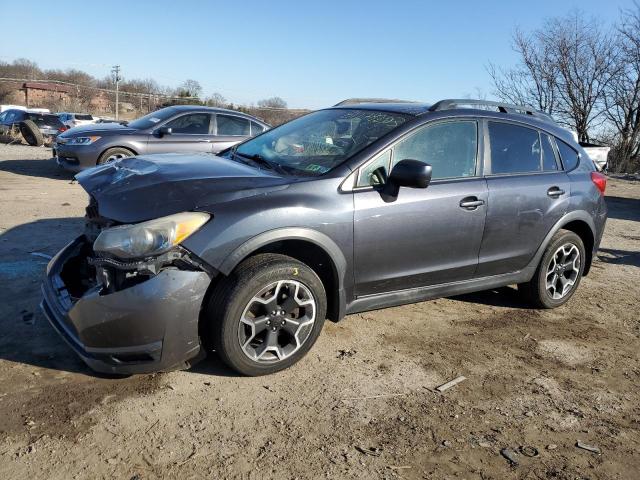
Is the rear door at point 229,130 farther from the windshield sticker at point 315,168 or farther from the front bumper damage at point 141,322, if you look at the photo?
the front bumper damage at point 141,322

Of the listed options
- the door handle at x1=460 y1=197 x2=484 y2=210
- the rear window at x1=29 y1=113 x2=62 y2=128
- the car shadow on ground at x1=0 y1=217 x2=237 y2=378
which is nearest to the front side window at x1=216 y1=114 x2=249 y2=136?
the car shadow on ground at x1=0 y1=217 x2=237 y2=378

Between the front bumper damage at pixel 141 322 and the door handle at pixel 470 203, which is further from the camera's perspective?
the door handle at pixel 470 203

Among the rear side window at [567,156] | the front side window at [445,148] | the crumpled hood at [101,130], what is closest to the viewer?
the front side window at [445,148]

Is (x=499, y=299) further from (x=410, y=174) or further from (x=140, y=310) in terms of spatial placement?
(x=140, y=310)

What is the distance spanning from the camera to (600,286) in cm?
584

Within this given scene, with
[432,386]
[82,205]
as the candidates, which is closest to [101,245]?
[432,386]

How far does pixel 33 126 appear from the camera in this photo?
1933 centimetres

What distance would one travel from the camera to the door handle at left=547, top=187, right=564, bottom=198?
4.61m

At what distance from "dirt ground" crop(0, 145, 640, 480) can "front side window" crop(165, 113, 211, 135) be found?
20.7 feet

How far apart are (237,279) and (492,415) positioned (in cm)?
171

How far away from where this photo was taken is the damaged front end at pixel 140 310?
2.89 meters

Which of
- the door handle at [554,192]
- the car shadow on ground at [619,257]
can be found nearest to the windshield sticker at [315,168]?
the door handle at [554,192]

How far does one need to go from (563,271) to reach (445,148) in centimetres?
183

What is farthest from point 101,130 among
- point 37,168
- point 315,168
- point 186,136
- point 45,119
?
point 45,119
